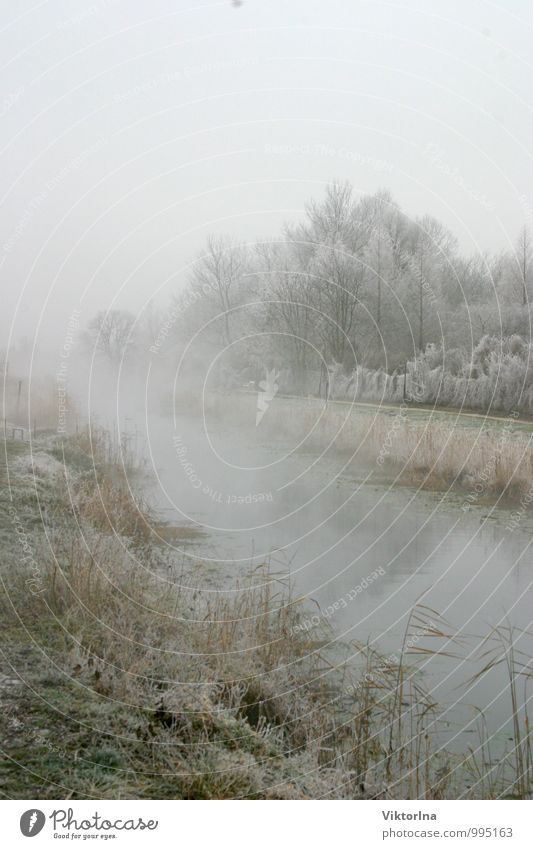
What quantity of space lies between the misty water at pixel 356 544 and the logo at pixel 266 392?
256 millimetres

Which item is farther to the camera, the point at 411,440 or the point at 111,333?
the point at 411,440

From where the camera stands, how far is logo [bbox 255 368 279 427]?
920 cm

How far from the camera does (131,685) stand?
378cm

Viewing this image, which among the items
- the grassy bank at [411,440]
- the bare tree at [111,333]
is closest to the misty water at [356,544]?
the grassy bank at [411,440]

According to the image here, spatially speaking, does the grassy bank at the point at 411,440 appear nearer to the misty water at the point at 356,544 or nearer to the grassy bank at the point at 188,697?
the misty water at the point at 356,544

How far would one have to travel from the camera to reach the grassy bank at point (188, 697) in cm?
337

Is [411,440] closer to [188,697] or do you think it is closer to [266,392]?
[266,392]

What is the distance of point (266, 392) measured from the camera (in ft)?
31.5

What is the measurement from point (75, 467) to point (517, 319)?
20.1 ft

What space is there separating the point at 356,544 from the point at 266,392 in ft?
9.49

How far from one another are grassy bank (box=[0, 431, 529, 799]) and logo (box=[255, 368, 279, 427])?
13.0ft
